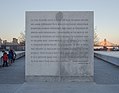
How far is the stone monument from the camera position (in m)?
16.3

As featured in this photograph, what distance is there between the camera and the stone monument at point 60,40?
16344 mm

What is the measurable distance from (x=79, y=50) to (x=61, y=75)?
1.50 metres

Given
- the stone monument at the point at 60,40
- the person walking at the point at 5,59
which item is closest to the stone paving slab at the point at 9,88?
the stone monument at the point at 60,40

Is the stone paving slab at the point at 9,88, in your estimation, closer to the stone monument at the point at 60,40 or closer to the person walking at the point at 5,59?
the stone monument at the point at 60,40

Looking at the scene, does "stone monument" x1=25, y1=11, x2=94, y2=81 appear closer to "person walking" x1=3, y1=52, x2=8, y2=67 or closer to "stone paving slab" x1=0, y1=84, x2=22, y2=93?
"stone paving slab" x1=0, y1=84, x2=22, y2=93

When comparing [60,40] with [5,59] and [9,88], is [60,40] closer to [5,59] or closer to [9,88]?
[9,88]

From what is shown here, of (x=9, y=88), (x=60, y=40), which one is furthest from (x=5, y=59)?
(x=9, y=88)

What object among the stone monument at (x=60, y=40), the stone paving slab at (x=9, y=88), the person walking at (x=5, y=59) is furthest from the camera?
the person walking at (x=5, y=59)

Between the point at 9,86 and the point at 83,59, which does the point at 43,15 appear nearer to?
the point at 83,59

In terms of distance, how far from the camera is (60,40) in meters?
16.3

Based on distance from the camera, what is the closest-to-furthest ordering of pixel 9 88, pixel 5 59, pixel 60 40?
1. pixel 9 88
2. pixel 60 40
3. pixel 5 59

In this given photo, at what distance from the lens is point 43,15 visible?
16.4 metres

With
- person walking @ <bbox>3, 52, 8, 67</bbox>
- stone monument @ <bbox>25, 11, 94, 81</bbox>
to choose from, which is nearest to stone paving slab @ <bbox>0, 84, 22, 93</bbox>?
stone monument @ <bbox>25, 11, 94, 81</bbox>

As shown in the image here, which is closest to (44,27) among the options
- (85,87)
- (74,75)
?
(74,75)
